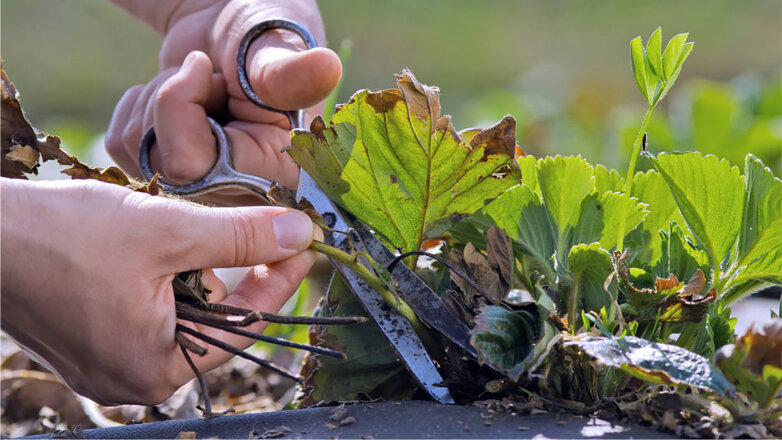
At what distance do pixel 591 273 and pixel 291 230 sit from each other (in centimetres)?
27

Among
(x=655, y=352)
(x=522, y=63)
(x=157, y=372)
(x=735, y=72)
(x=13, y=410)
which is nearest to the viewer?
(x=655, y=352)

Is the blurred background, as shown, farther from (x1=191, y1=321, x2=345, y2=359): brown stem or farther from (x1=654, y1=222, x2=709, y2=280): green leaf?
(x1=191, y1=321, x2=345, y2=359): brown stem

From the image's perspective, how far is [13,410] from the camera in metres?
1.04

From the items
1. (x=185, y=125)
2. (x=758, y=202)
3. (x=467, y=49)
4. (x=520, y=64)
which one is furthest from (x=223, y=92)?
(x=467, y=49)

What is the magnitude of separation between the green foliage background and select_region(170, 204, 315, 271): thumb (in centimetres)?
257

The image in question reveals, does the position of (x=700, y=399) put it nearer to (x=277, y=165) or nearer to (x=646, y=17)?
(x=277, y=165)

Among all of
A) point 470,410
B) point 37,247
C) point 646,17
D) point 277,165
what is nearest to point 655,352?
point 470,410

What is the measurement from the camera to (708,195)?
A: 2.06 feet

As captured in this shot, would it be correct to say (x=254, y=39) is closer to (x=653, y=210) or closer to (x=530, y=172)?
(x=530, y=172)

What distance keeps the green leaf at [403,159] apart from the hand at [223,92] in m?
0.18

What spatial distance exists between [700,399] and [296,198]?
420 mm

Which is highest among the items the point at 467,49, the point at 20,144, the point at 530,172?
the point at 467,49

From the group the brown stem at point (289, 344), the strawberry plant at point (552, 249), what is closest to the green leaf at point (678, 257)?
the strawberry plant at point (552, 249)

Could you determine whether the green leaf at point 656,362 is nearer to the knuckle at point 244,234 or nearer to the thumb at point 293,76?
the knuckle at point 244,234
